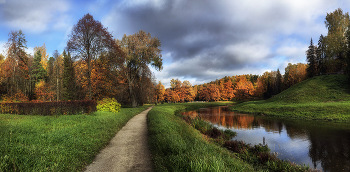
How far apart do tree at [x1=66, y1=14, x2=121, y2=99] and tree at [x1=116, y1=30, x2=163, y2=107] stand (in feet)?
30.1

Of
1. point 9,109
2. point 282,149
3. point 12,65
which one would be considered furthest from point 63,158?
point 12,65

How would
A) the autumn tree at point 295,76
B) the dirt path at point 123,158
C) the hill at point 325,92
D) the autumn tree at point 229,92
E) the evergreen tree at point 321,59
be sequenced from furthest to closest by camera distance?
1. the autumn tree at point 229,92
2. the autumn tree at point 295,76
3. the evergreen tree at point 321,59
4. the hill at point 325,92
5. the dirt path at point 123,158

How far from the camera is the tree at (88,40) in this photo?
651 inches

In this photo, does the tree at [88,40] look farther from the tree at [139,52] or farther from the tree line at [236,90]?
the tree line at [236,90]

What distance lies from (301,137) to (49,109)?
2056cm

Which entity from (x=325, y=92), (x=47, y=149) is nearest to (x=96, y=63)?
(x=47, y=149)

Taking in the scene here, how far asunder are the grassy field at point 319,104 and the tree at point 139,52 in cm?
2156

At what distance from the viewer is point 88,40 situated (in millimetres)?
16859

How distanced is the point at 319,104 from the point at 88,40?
3371 centimetres

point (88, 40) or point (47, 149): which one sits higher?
point (88, 40)

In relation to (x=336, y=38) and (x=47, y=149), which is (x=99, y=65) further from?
(x=336, y=38)

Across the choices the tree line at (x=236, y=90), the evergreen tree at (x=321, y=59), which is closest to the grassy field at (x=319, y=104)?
the evergreen tree at (x=321, y=59)

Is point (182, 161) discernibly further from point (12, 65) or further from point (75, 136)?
point (12, 65)

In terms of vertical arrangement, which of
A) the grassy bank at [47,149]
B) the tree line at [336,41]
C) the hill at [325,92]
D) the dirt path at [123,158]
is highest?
the tree line at [336,41]
